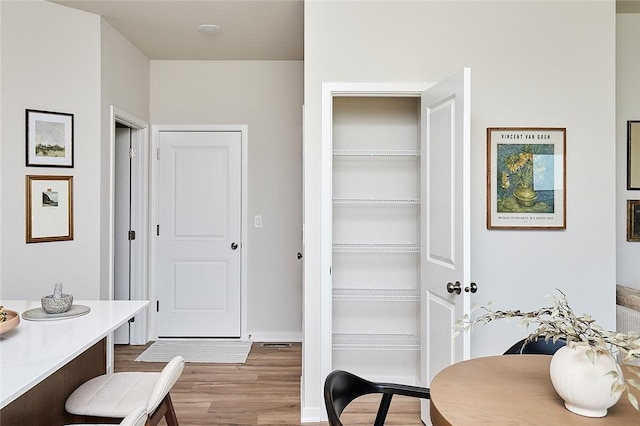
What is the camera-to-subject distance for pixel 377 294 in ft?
10.0

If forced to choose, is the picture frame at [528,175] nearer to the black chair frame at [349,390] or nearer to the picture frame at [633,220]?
the picture frame at [633,220]

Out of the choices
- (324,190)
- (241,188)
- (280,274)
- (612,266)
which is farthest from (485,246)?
(241,188)

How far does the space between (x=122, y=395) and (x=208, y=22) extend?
2.75 m

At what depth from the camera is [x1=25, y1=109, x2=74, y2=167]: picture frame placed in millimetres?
2936

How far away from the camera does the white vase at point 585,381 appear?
1.13m

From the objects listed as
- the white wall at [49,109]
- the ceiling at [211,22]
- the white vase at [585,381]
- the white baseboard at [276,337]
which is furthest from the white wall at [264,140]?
the white vase at [585,381]

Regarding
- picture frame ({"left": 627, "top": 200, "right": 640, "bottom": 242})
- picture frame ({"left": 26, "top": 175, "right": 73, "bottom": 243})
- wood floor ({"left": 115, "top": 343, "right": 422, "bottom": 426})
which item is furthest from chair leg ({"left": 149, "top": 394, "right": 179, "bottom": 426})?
picture frame ({"left": 627, "top": 200, "right": 640, "bottom": 242})

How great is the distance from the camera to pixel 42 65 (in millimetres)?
2984

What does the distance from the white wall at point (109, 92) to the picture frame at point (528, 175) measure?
2.73m

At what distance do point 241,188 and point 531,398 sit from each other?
11.1ft

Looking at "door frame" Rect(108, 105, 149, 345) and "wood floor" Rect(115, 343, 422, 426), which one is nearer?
"wood floor" Rect(115, 343, 422, 426)

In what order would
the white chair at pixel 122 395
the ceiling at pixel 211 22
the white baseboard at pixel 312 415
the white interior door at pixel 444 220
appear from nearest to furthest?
the white chair at pixel 122 395 < the white interior door at pixel 444 220 < the white baseboard at pixel 312 415 < the ceiling at pixel 211 22

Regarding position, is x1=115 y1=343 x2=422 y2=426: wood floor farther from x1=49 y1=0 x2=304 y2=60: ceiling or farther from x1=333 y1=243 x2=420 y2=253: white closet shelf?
x1=49 y1=0 x2=304 y2=60: ceiling

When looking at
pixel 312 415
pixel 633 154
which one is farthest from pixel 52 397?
pixel 633 154
